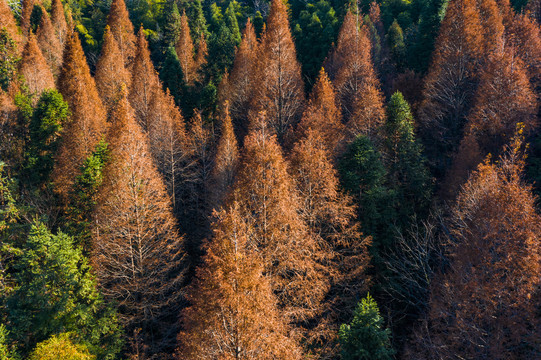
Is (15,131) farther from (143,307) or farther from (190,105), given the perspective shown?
(143,307)

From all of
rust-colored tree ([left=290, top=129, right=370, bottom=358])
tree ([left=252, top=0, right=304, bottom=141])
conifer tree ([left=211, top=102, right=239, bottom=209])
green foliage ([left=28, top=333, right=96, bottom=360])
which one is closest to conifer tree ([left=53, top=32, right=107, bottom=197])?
conifer tree ([left=211, top=102, right=239, bottom=209])

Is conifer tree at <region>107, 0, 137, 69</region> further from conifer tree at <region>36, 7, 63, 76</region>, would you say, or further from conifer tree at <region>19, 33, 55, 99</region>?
conifer tree at <region>19, 33, 55, 99</region>

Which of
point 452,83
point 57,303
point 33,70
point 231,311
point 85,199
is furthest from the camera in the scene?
point 33,70

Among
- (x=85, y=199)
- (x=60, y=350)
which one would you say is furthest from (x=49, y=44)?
(x=60, y=350)

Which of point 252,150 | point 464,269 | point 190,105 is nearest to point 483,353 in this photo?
point 464,269

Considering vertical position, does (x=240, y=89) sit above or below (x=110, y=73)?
below

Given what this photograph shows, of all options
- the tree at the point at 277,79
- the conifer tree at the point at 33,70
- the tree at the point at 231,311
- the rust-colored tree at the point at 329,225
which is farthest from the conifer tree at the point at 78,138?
the tree at the point at 231,311

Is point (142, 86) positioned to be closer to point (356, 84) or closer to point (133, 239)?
point (133, 239)
